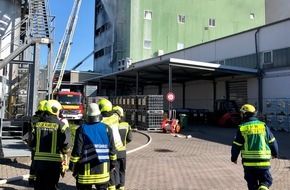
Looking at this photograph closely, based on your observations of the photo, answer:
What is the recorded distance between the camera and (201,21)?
155ft

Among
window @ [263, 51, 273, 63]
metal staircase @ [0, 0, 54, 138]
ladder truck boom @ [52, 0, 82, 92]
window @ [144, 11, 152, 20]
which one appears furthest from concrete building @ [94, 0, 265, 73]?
metal staircase @ [0, 0, 54, 138]

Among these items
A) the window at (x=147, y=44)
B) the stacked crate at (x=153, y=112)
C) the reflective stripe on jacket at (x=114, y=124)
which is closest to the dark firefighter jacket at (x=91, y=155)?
the reflective stripe on jacket at (x=114, y=124)

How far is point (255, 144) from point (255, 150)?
0.10 meters

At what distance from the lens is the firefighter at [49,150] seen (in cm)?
524

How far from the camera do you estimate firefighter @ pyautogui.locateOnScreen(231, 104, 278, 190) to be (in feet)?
17.6

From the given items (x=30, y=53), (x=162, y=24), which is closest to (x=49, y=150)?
(x=30, y=53)

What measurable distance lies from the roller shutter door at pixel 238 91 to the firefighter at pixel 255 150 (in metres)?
22.9

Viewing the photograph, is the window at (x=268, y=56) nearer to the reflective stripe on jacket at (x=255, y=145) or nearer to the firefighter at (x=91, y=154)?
the reflective stripe on jacket at (x=255, y=145)

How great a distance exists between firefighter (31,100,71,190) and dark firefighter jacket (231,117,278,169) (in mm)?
2806

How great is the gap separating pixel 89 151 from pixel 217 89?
90.0 feet

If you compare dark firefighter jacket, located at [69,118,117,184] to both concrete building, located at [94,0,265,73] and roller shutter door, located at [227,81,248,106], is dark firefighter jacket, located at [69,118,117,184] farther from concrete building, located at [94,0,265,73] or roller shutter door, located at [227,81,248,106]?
concrete building, located at [94,0,265,73]

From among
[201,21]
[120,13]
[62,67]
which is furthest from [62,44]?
[201,21]

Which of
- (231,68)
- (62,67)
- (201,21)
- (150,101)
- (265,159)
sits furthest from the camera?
(201,21)

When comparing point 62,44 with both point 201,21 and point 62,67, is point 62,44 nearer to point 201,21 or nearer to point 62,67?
point 62,67
